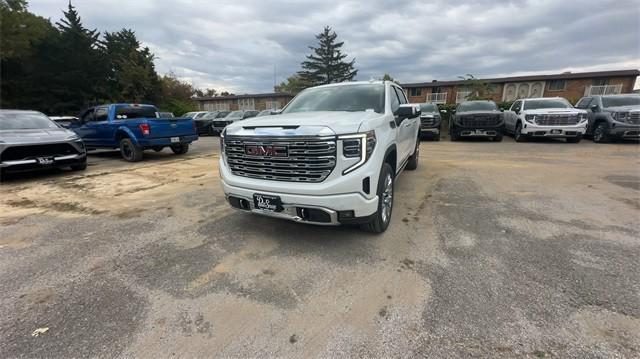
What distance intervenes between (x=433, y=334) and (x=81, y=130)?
1186cm

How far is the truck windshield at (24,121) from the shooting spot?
6.58 m

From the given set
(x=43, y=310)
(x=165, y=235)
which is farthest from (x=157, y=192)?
(x=43, y=310)

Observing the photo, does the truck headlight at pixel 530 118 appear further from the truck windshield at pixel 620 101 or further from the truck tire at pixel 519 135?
the truck windshield at pixel 620 101

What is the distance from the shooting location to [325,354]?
180 centimetres

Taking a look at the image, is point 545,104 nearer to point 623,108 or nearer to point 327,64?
point 623,108

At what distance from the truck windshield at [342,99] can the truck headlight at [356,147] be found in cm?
114

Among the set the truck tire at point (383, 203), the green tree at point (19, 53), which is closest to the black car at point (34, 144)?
the truck tire at point (383, 203)

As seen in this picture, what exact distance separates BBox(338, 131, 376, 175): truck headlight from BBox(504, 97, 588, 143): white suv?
11426 mm

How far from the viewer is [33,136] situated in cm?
634

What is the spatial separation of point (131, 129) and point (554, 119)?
14246mm

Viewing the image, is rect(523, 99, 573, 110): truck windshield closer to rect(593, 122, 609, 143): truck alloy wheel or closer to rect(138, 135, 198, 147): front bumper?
rect(593, 122, 609, 143): truck alloy wheel

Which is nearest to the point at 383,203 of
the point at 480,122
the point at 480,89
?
the point at 480,122

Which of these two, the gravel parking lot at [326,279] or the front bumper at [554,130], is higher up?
the front bumper at [554,130]

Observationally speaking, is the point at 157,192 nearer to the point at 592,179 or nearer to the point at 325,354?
the point at 325,354
